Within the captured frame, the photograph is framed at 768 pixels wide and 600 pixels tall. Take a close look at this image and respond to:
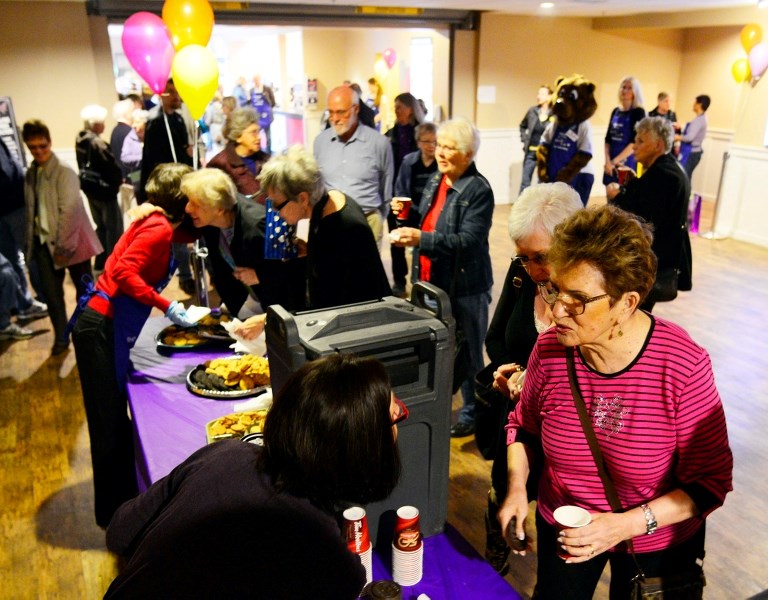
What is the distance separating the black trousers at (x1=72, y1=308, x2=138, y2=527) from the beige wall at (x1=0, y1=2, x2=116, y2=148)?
5.29 m

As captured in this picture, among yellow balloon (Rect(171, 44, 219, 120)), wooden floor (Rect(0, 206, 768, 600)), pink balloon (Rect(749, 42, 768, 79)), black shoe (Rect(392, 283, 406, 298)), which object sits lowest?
wooden floor (Rect(0, 206, 768, 600))

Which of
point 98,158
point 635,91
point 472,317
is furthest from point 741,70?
point 98,158

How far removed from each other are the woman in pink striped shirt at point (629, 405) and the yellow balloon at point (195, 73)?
3.34m

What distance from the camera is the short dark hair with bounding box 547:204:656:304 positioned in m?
1.24

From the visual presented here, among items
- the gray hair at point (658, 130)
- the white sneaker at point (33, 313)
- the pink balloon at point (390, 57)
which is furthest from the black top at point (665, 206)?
the pink balloon at point (390, 57)

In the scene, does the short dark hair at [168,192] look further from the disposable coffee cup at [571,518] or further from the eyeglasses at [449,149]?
the disposable coffee cup at [571,518]

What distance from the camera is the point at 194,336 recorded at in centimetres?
277

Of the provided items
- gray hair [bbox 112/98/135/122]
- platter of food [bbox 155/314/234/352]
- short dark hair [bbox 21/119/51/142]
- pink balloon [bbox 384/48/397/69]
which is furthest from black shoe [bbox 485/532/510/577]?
pink balloon [bbox 384/48/397/69]

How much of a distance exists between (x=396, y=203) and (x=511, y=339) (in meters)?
1.28

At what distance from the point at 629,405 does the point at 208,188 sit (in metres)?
1.80

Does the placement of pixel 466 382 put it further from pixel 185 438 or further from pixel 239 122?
pixel 239 122

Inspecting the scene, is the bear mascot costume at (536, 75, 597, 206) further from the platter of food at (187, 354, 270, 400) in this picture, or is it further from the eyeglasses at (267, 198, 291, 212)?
the platter of food at (187, 354, 270, 400)

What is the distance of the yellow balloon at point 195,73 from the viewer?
13.2ft

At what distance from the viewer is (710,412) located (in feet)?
4.14
